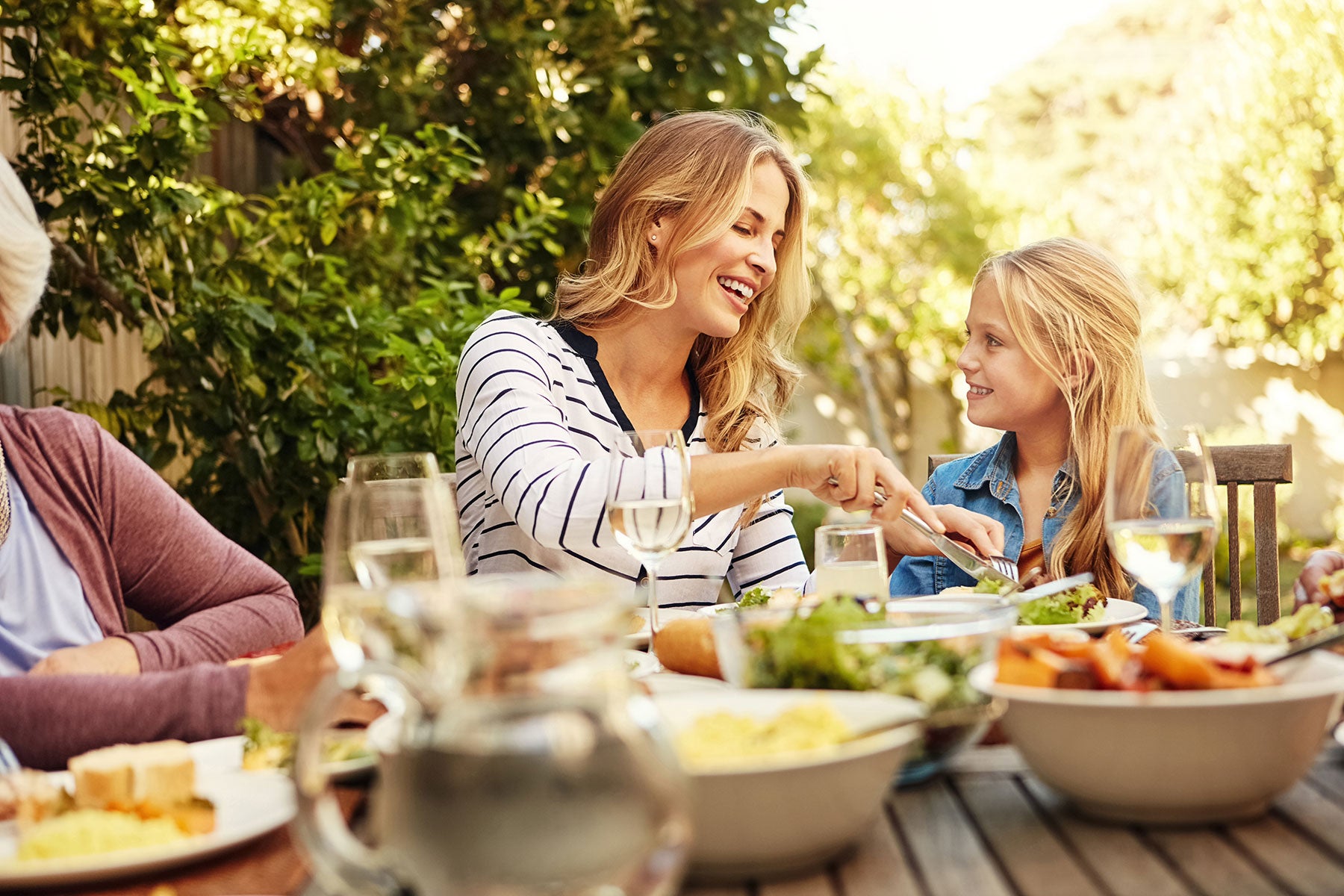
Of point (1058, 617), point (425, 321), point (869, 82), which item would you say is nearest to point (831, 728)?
point (1058, 617)

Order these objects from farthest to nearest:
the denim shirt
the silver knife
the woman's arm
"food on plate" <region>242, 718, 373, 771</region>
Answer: the woman's arm < the denim shirt < the silver knife < "food on plate" <region>242, 718, 373, 771</region>

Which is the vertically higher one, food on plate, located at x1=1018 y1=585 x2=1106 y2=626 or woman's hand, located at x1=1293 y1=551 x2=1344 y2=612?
woman's hand, located at x1=1293 y1=551 x2=1344 y2=612

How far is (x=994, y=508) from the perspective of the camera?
2.64 meters

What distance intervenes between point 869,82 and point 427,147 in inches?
339

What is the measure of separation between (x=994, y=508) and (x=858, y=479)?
99 centimetres

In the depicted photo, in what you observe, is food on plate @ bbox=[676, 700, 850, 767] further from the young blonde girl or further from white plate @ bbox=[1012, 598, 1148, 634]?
the young blonde girl

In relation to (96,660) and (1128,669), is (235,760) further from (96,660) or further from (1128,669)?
(1128,669)

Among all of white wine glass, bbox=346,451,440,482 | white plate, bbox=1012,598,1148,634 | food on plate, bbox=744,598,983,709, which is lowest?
white plate, bbox=1012,598,1148,634

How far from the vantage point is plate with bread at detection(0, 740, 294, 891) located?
79 cm

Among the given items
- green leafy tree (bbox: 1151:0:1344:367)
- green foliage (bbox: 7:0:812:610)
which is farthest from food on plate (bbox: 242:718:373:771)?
green leafy tree (bbox: 1151:0:1344:367)

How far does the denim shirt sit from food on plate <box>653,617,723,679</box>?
116 centimetres

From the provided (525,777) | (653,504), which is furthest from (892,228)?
(525,777)

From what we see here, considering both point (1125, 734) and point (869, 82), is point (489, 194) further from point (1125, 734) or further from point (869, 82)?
point (869, 82)

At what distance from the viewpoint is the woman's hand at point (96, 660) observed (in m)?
1.38
